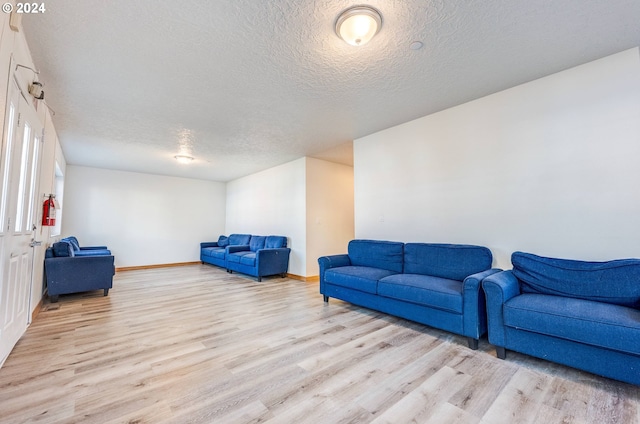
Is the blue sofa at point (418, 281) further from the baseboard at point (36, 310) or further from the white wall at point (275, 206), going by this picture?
the baseboard at point (36, 310)

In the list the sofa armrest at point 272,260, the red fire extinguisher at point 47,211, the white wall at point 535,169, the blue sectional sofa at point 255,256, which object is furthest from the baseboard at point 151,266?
the white wall at point 535,169

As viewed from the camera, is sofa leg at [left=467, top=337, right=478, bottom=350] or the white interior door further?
sofa leg at [left=467, top=337, right=478, bottom=350]

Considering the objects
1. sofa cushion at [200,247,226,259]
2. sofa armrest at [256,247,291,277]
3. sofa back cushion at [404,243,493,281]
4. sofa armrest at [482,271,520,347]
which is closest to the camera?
sofa armrest at [482,271,520,347]

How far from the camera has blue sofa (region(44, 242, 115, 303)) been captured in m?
3.96

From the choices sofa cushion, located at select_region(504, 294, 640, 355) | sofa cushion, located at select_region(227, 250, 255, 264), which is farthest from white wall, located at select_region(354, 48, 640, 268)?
sofa cushion, located at select_region(227, 250, 255, 264)

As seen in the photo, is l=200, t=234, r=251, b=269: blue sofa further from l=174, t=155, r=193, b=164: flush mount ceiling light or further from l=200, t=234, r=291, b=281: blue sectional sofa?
l=174, t=155, r=193, b=164: flush mount ceiling light

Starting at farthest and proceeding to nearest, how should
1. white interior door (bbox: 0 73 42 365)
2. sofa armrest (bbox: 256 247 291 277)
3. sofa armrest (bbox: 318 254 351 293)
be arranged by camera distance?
sofa armrest (bbox: 256 247 291 277) → sofa armrest (bbox: 318 254 351 293) → white interior door (bbox: 0 73 42 365)

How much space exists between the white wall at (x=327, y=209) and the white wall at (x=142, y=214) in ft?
13.4

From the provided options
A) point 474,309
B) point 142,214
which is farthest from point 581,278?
point 142,214

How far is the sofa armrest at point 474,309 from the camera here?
244cm

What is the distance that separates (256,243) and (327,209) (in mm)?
1928

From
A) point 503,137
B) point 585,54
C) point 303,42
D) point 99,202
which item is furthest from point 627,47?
point 99,202

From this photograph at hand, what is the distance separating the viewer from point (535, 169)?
282cm

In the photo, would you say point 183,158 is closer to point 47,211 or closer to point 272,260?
point 47,211
